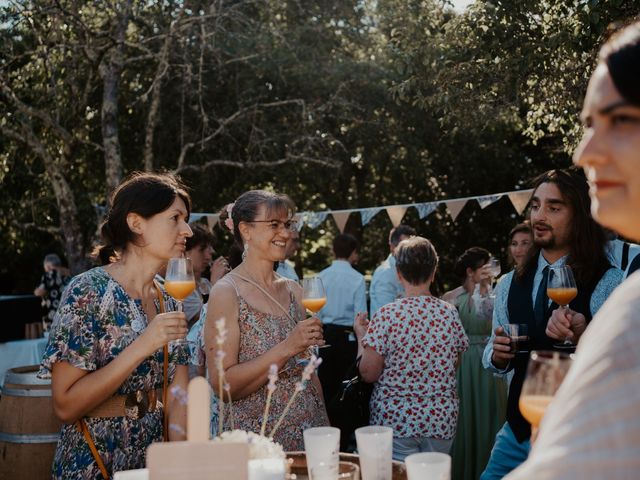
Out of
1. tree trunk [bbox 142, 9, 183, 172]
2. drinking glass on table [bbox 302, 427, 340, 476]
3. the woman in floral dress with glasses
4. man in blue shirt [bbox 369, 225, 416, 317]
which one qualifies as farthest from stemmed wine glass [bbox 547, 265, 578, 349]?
tree trunk [bbox 142, 9, 183, 172]

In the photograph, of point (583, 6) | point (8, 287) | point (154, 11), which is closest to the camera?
point (583, 6)

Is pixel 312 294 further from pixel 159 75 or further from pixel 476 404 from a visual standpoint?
pixel 159 75

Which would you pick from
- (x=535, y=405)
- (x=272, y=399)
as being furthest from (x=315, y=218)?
(x=535, y=405)

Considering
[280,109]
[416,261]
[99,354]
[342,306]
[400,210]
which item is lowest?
[99,354]

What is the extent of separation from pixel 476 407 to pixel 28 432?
3464 mm

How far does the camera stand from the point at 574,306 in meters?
2.90

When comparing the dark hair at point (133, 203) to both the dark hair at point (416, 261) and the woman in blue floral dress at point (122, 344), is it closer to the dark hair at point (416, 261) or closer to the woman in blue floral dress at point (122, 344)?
the woman in blue floral dress at point (122, 344)

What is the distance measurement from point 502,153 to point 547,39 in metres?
9.35

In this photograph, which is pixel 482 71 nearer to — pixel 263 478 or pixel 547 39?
pixel 547 39

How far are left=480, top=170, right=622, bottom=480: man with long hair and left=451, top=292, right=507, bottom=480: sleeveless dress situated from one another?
7.32ft

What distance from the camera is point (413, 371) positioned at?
3.71 m

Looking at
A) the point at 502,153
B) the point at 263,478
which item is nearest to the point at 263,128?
the point at 502,153

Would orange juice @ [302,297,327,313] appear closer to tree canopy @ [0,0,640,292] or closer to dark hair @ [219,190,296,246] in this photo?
dark hair @ [219,190,296,246]

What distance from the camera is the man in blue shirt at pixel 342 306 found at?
6.39m
